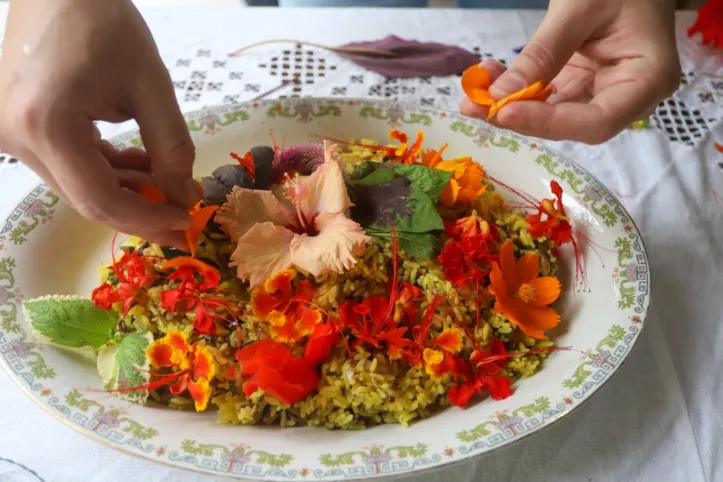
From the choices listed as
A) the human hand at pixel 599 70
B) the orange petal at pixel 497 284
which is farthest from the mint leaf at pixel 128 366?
the human hand at pixel 599 70

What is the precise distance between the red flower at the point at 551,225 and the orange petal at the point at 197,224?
1.36 feet

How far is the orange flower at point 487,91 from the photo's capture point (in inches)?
28.8

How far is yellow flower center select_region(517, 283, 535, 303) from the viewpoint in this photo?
697 millimetres

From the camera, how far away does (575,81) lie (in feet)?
2.99

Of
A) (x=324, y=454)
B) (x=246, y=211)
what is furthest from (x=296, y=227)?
(x=324, y=454)

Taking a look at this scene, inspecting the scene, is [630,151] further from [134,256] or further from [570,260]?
[134,256]

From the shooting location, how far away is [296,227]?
0.73 m

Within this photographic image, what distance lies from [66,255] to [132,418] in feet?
1.03

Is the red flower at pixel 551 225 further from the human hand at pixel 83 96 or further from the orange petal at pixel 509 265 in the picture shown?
the human hand at pixel 83 96

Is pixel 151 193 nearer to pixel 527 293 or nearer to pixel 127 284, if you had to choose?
pixel 127 284

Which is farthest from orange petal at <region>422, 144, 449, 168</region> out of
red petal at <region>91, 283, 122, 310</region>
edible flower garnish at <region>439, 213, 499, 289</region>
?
red petal at <region>91, 283, 122, 310</region>

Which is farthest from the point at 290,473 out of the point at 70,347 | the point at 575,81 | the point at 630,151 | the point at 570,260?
the point at 630,151

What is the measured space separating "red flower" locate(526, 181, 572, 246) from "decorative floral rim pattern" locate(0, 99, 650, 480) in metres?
0.05

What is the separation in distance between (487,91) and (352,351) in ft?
1.34
